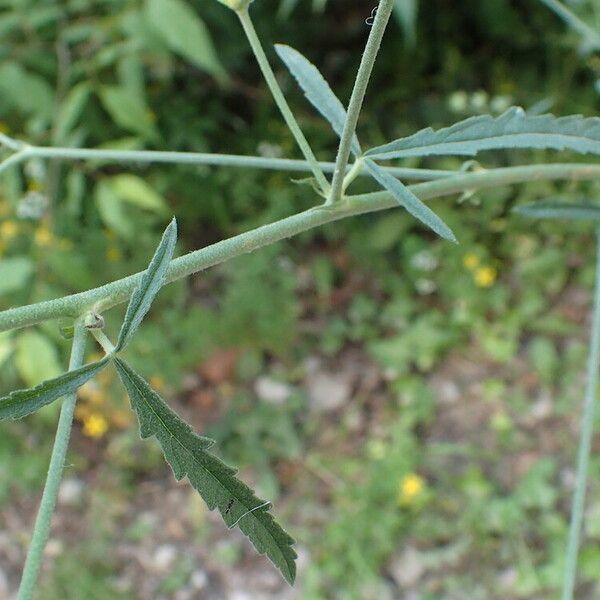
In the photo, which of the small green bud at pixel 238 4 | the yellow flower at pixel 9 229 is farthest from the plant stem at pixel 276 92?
the yellow flower at pixel 9 229

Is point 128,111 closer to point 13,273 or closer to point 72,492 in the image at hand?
point 13,273

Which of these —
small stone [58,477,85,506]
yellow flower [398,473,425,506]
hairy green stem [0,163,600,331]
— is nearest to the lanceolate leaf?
hairy green stem [0,163,600,331]

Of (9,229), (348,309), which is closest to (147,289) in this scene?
(9,229)

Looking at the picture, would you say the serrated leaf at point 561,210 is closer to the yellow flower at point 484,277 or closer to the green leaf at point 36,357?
the green leaf at point 36,357

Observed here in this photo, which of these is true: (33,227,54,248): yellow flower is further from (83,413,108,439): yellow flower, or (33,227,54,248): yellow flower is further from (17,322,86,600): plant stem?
(17,322,86,600): plant stem

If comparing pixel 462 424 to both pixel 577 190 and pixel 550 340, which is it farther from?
pixel 577 190
